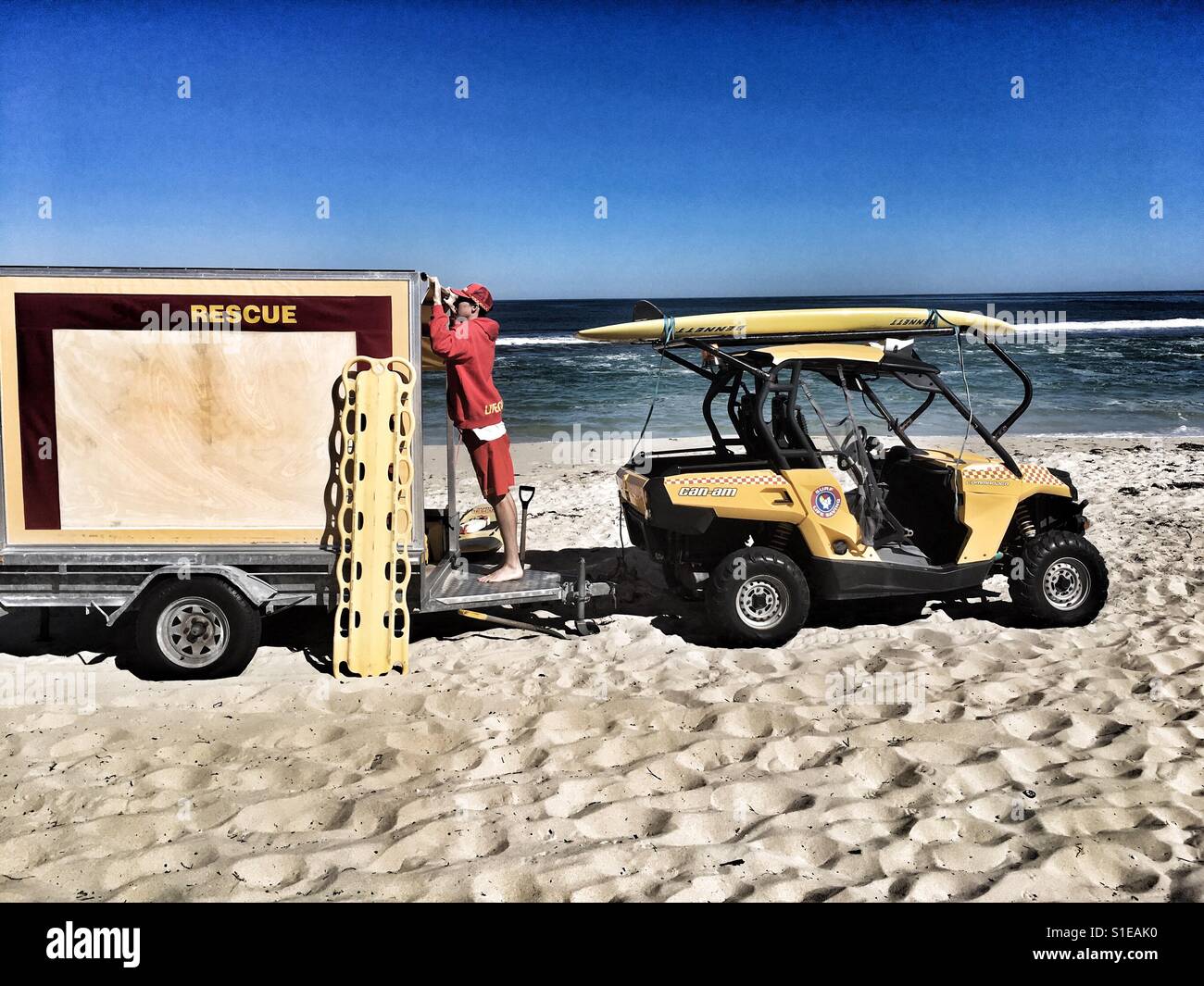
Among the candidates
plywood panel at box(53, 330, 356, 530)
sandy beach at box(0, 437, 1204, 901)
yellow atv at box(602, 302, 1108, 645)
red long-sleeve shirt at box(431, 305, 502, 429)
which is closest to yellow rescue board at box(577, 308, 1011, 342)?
yellow atv at box(602, 302, 1108, 645)

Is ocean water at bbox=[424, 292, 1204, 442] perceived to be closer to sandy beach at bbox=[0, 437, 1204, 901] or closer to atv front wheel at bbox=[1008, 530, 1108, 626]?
atv front wheel at bbox=[1008, 530, 1108, 626]

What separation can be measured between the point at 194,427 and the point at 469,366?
1.71 meters

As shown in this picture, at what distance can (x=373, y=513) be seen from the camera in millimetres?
5781

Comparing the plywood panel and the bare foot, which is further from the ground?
the plywood panel

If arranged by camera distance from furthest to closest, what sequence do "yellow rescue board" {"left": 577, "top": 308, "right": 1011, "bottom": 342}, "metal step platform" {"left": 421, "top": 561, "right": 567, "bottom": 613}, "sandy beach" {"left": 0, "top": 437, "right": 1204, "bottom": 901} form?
"yellow rescue board" {"left": 577, "top": 308, "right": 1011, "bottom": 342}, "metal step platform" {"left": 421, "top": 561, "right": 567, "bottom": 613}, "sandy beach" {"left": 0, "top": 437, "right": 1204, "bottom": 901}

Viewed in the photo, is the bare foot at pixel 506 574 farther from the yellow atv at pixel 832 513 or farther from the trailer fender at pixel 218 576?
the trailer fender at pixel 218 576

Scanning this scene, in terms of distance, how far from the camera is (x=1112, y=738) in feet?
16.3

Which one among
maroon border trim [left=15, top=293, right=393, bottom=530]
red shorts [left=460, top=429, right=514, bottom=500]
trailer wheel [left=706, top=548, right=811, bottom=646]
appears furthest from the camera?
red shorts [left=460, top=429, right=514, bottom=500]

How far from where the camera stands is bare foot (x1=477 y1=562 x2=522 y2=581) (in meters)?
6.71

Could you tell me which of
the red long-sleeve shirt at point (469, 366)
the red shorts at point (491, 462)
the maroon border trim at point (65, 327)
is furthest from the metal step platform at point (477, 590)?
the maroon border trim at point (65, 327)

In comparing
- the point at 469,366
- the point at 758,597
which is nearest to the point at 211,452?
the point at 469,366

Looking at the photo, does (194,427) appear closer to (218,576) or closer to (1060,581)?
(218,576)

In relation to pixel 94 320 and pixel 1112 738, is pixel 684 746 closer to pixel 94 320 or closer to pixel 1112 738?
pixel 1112 738
